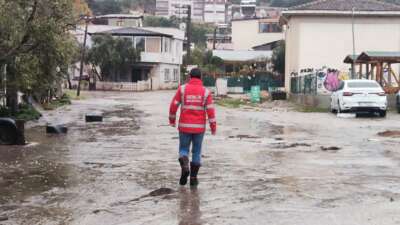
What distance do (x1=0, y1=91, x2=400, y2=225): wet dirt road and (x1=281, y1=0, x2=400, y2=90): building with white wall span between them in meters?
30.1

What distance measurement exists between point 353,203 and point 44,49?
35.5 feet

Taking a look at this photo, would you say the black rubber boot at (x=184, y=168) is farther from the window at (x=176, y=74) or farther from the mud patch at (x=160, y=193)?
the window at (x=176, y=74)

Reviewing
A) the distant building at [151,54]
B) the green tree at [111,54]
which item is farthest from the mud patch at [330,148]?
the distant building at [151,54]

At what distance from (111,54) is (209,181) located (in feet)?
212

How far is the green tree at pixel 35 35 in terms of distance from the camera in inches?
663

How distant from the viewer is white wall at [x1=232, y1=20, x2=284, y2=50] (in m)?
103

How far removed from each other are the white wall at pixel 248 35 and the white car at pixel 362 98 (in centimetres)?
7215

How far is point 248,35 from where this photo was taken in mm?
105000

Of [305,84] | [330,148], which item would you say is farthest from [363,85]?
[330,148]

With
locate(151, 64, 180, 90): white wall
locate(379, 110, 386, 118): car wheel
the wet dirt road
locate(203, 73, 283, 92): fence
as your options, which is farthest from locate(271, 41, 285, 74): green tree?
the wet dirt road

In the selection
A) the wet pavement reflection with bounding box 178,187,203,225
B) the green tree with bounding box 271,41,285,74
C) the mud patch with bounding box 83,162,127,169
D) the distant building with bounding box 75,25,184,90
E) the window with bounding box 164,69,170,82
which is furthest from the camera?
the window with bounding box 164,69,170,82

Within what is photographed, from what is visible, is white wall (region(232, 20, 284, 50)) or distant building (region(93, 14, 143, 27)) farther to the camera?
white wall (region(232, 20, 284, 50))

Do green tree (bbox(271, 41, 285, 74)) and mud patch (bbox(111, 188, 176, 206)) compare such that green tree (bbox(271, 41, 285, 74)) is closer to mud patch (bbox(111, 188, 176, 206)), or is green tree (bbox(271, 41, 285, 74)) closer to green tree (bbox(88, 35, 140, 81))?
green tree (bbox(88, 35, 140, 81))

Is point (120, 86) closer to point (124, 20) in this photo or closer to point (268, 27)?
point (124, 20)
